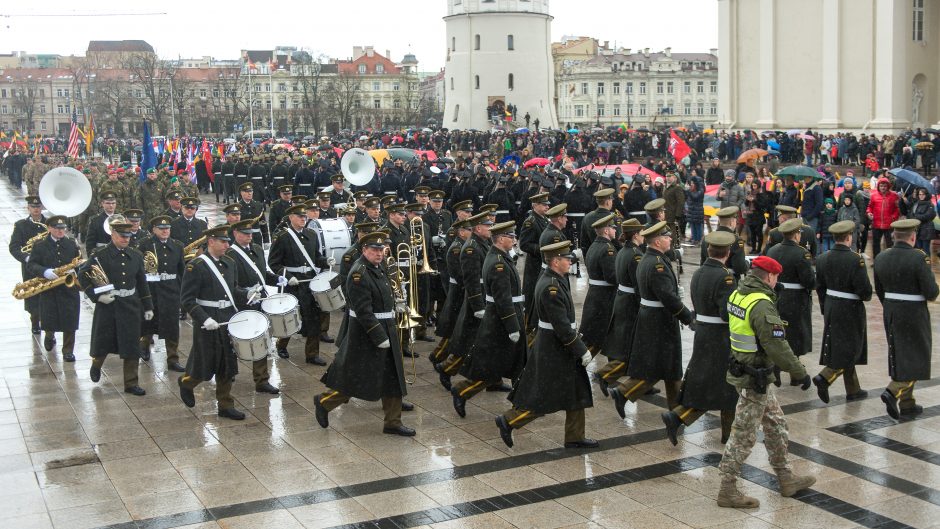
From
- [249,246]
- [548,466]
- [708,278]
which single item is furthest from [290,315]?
[708,278]

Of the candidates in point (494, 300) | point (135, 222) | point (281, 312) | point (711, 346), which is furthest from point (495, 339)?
point (135, 222)

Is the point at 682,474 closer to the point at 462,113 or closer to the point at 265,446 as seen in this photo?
the point at 265,446

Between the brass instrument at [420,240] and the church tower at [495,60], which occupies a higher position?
the church tower at [495,60]

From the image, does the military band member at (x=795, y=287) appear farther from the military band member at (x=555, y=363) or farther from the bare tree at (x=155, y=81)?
the bare tree at (x=155, y=81)

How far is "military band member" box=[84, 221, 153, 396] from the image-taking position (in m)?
11.3

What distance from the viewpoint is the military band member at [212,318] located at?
1019cm

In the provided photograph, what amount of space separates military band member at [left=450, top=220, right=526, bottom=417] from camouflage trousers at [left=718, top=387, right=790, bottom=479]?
102 inches

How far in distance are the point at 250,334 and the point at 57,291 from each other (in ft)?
13.1

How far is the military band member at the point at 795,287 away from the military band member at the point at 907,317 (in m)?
0.96

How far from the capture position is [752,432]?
24.6 feet

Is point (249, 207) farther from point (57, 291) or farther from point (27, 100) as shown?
point (27, 100)

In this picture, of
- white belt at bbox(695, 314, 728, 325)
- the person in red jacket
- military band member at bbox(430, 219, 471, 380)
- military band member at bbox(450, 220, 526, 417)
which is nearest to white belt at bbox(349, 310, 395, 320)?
military band member at bbox(450, 220, 526, 417)

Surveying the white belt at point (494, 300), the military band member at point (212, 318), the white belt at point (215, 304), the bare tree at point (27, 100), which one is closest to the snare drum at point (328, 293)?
the military band member at point (212, 318)

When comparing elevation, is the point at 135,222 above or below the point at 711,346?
above
